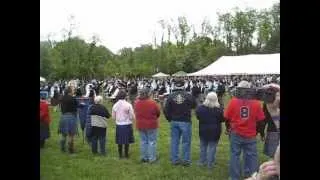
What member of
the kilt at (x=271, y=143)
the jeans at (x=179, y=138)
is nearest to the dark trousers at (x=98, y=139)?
the jeans at (x=179, y=138)

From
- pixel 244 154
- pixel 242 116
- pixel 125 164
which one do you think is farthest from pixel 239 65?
pixel 125 164

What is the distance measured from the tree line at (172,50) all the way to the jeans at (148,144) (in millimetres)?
392

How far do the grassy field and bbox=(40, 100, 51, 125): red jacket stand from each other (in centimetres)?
4

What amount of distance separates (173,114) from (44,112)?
2.73 ft

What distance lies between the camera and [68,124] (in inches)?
116

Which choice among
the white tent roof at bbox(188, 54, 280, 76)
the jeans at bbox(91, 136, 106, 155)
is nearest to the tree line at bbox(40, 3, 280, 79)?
the white tent roof at bbox(188, 54, 280, 76)

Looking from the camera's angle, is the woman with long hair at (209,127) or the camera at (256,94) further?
the woman with long hair at (209,127)

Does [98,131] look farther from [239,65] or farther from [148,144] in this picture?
[239,65]

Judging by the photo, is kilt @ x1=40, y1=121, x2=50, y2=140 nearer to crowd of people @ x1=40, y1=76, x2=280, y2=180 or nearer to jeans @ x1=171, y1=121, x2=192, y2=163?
crowd of people @ x1=40, y1=76, x2=280, y2=180

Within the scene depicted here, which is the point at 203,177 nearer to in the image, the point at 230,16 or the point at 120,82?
the point at 120,82

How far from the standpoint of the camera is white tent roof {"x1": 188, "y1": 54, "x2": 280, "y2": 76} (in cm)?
266

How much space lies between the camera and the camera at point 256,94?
8.89 ft

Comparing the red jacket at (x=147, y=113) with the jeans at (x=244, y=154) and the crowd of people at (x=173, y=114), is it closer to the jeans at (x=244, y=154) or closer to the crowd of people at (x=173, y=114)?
the crowd of people at (x=173, y=114)
